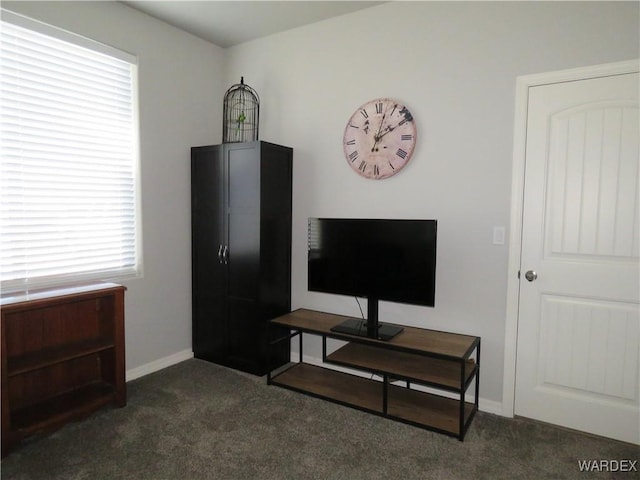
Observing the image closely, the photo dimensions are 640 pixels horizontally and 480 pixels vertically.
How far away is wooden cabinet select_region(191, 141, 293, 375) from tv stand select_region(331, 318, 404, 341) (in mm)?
626

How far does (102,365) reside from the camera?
111 inches

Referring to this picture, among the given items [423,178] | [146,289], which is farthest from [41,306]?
[423,178]

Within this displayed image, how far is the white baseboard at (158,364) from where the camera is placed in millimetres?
3133

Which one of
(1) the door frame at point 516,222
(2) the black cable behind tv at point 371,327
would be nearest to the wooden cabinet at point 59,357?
(2) the black cable behind tv at point 371,327

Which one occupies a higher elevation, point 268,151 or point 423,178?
point 268,151

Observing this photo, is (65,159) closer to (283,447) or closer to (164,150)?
(164,150)

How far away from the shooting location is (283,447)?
7.40 ft

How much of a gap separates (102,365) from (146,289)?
25.3 inches

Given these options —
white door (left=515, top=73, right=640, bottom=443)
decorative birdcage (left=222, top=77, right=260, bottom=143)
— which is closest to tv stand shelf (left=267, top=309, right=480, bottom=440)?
white door (left=515, top=73, right=640, bottom=443)

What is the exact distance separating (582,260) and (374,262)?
4.01 ft

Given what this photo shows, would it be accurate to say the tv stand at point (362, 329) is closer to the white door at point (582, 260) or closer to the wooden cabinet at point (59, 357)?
the white door at point (582, 260)

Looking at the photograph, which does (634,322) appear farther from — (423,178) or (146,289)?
(146,289)

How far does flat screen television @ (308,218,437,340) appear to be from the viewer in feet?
8.39

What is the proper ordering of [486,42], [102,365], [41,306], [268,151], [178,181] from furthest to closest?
1. [178,181]
2. [268,151]
3. [102,365]
4. [486,42]
5. [41,306]
